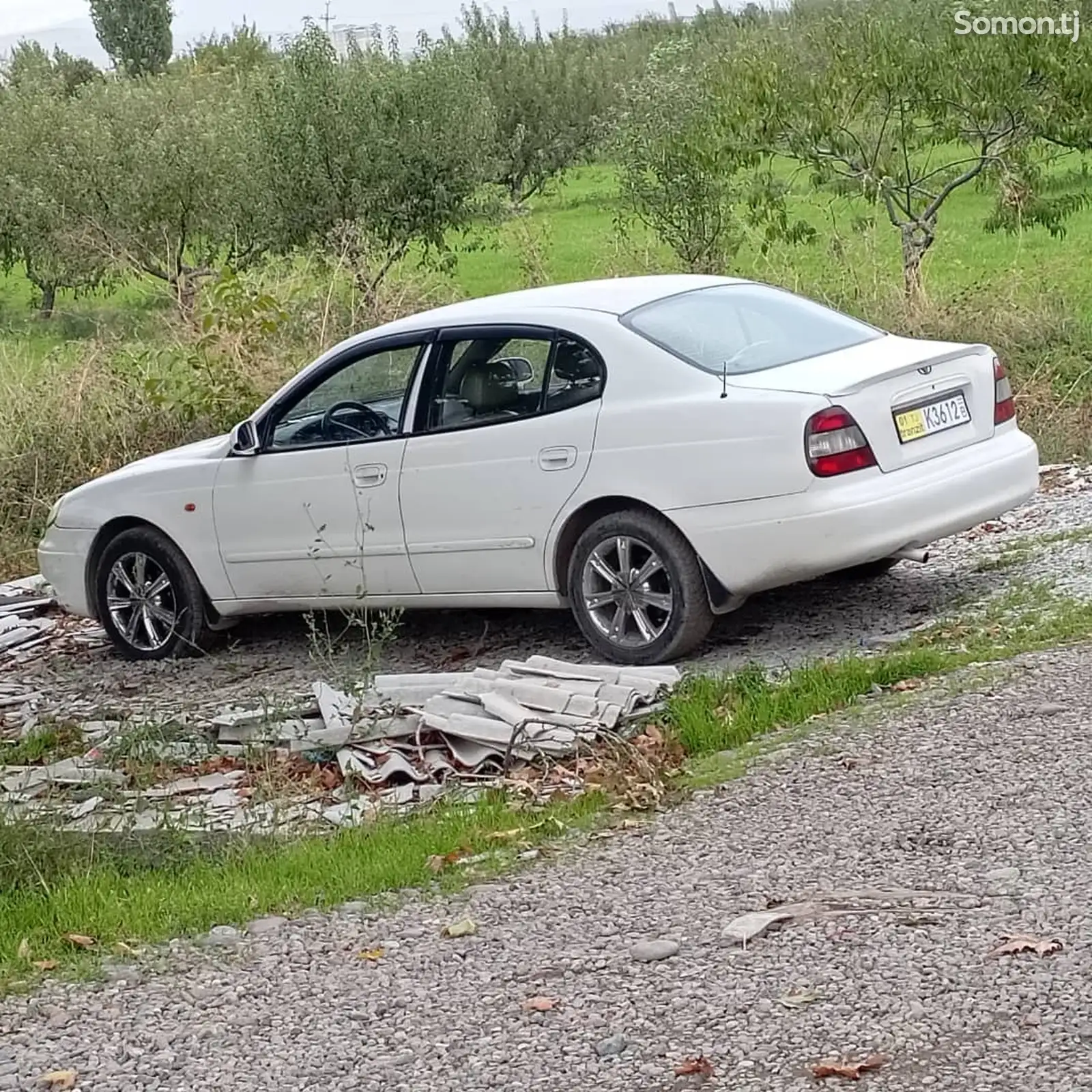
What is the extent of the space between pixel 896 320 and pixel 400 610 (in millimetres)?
7791

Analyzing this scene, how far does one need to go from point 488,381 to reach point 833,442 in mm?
1867

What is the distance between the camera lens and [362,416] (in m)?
8.84

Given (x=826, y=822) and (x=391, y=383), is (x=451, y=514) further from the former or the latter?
(x=826, y=822)

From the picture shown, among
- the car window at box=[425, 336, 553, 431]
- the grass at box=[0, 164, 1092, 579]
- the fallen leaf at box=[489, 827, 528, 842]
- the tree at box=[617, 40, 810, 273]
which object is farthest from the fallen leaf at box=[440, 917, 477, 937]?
the tree at box=[617, 40, 810, 273]

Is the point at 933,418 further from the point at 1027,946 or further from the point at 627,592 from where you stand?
the point at 1027,946

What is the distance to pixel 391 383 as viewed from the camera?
8.80m

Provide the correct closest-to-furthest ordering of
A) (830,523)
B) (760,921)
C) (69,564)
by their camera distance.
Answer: (760,921) < (830,523) < (69,564)

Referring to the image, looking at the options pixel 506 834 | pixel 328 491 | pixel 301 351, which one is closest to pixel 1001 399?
pixel 328 491

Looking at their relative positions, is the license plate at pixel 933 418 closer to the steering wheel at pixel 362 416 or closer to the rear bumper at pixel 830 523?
the rear bumper at pixel 830 523

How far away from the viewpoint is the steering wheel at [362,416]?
8703 millimetres

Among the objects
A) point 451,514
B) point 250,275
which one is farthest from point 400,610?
point 250,275

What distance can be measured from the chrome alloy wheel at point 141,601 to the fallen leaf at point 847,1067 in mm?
6476

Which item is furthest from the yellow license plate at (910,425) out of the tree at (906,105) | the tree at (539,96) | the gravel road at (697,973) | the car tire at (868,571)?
the tree at (539,96)

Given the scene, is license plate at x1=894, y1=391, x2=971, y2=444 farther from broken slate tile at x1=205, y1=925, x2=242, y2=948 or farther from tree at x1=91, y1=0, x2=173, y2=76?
tree at x1=91, y1=0, x2=173, y2=76
